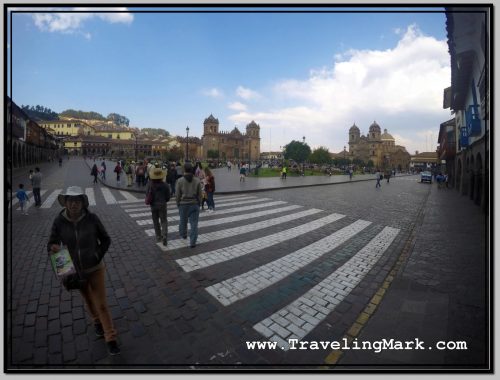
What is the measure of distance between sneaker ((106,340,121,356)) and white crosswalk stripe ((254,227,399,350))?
4.58 ft

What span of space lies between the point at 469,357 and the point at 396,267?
227 cm

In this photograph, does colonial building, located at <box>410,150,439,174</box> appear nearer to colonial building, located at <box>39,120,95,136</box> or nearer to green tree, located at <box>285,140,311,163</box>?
green tree, located at <box>285,140,311,163</box>

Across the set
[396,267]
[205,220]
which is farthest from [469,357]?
[205,220]

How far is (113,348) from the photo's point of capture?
2477 millimetres

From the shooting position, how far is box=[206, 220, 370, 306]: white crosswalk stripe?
365 cm

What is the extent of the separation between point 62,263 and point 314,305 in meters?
2.89

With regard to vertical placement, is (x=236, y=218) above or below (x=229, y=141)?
below

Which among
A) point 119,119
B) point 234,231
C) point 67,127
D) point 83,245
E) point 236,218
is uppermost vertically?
point 119,119

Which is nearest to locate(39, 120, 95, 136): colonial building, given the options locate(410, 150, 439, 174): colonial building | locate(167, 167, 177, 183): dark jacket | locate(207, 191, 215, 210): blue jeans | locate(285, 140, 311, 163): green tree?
locate(285, 140, 311, 163): green tree

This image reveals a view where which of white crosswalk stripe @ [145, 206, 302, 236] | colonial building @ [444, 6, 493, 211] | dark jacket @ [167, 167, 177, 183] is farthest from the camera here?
dark jacket @ [167, 167, 177, 183]

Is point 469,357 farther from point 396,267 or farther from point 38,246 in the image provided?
point 38,246

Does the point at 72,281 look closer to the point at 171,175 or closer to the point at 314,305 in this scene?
the point at 314,305

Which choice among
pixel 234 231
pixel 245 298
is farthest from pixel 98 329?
pixel 234 231

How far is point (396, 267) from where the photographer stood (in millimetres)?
4695
